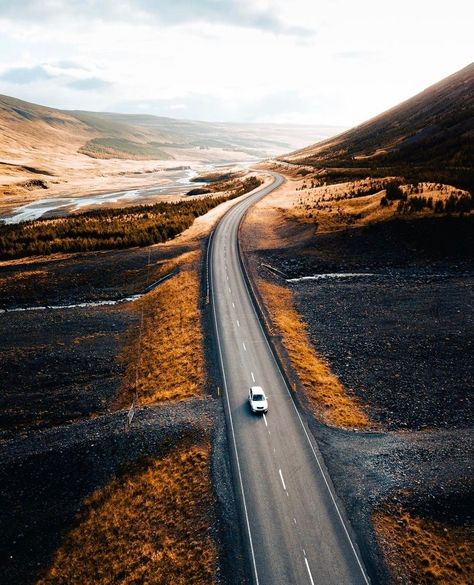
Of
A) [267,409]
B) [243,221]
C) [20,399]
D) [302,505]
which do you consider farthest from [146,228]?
[302,505]

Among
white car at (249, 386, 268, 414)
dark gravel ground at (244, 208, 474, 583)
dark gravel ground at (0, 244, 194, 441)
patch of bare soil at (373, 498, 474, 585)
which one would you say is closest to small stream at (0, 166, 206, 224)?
dark gravel ground at (0, 244, 194, 441)

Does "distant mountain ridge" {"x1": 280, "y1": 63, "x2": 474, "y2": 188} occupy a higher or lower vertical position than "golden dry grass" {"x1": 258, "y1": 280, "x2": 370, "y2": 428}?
higher

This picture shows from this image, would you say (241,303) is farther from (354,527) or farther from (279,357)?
(354,527)

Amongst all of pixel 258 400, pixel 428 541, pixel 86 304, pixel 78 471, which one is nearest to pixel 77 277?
pixel 86 304

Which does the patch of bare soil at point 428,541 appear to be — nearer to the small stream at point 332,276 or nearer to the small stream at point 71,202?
the small stream at point 332,276

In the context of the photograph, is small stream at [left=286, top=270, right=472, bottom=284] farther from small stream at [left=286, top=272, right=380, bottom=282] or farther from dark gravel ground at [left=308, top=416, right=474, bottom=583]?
dark gravel ground at [left=308, top=416, right=474, bottom=583]

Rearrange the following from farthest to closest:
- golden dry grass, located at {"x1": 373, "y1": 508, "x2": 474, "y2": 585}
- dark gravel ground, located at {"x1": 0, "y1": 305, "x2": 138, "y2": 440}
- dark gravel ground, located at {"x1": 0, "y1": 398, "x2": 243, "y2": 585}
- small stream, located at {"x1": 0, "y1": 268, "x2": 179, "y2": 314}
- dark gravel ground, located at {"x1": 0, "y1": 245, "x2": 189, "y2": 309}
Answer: dark gravel ground, located at {"x1": 0, "y1": 245, "x2": 189, "y2": 309} → small stream, located at {"x1": 0, "y1": 268, "x2": 179, "y2": 314} → dark gravel ground, located at {"x1": 0, "y1": 305, "x2": 138, "y2": 440} → dark gravel ground, located at {"x1": 0, "y1": 398, "x2": 243, "y2": 585} → golden dry grass, located at {"x1": 373, "y1": 508, "x2": 474, "y2": 585}

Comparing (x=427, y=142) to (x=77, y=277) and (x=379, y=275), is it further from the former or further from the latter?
(x=77, y=277)
